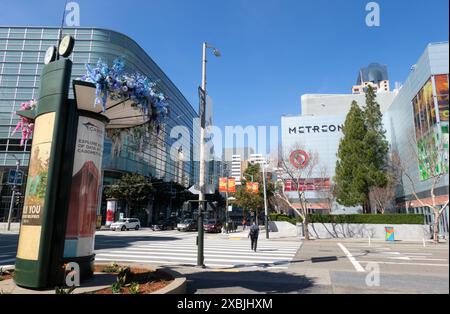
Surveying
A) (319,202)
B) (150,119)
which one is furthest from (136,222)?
(150,119)

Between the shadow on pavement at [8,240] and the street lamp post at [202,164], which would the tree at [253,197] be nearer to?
the shadow on pavement at [8,240]

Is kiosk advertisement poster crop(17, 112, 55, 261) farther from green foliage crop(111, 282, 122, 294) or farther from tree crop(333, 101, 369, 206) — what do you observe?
tree crop(333, 101, 369, 206)

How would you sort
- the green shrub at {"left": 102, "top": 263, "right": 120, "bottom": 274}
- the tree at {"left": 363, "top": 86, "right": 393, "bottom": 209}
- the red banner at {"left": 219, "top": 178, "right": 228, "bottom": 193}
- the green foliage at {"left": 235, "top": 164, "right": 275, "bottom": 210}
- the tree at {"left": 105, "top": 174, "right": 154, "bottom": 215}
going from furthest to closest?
1. the green foliage at {"left": 235, "top": 164, "right": 275, "bottom": 210}
2. the tree at {"left": 105, "top": 174, "right": 154, "bottom": 215}
3. the tree at {"left": 363, "top": 86, "right": 393, "bottom": 209}
4. the red banner at {"left": 219, "top": 178, "right": 228, "bottom": 193}
5. the green shrub at {"left": 102, "top": 263, "right": 120, "bottom": 274}

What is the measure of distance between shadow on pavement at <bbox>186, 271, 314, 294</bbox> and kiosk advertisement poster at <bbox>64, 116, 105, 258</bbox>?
289 centimetres

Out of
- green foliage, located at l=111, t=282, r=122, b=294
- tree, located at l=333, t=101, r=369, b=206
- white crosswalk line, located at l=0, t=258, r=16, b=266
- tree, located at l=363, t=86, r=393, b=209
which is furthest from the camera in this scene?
tree, located at l=333, t=101, r=369, b=206

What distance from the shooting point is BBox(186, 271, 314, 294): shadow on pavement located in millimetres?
7965

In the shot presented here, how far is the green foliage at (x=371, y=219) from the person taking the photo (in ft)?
96.9

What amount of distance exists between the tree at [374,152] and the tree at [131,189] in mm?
33427

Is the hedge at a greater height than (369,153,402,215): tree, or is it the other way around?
(369,153,402,215): tree

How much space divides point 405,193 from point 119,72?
163ft

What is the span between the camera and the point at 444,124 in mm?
3576

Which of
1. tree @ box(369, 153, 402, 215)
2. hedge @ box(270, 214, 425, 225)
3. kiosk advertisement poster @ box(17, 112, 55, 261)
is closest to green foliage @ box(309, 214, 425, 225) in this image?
hedge @ box(270, 214, 425, 225)

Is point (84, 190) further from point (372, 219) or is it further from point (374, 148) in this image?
point (374, 148)
